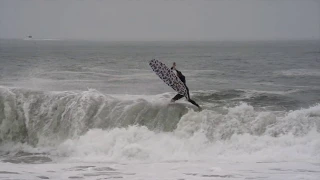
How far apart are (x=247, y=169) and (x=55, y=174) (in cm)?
522

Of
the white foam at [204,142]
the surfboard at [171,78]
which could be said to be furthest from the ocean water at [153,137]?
the surfboard at [171,78]

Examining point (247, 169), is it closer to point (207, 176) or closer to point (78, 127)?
point (207, 176)

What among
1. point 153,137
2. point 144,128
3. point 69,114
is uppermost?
point 69,114

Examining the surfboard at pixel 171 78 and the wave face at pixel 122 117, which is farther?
the surfboard at pixel 171 78

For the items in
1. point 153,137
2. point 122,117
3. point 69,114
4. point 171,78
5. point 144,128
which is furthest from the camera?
point 171,78

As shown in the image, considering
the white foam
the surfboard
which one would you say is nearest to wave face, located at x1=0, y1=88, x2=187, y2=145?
the white foam

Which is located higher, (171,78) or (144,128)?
(171,78)

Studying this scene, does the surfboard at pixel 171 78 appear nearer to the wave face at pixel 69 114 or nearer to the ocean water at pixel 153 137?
the ocean water at pixel 153 137

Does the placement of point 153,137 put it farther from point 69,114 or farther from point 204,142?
point 69,114

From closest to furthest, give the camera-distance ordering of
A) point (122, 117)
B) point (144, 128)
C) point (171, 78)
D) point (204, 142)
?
point (204, 142)
point (144, 128)
point (122, 117)
point (171, 78)

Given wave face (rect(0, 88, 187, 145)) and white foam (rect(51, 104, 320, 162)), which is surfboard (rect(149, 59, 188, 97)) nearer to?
wave face (rect(0, 88, 187, 145))

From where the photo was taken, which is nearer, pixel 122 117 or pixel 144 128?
pixel 144 128

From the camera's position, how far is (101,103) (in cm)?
1673

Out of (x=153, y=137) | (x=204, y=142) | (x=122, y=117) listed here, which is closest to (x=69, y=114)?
(x=122, y=117)
